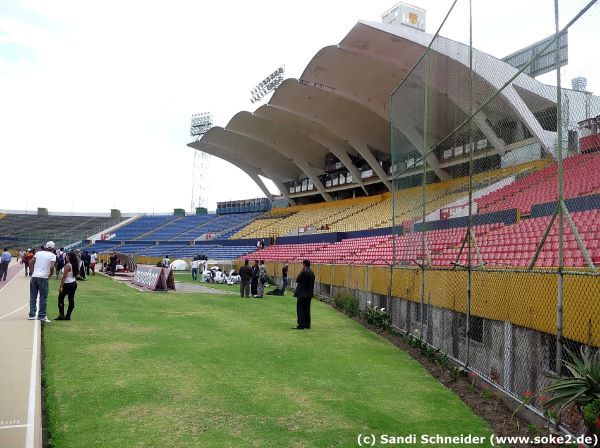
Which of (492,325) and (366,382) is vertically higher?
(492,325)

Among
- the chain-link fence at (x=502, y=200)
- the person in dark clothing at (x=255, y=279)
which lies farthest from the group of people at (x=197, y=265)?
the chain-link fence at (x=502, y=200)

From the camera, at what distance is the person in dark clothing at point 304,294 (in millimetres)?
10430

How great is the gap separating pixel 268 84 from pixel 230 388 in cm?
4323

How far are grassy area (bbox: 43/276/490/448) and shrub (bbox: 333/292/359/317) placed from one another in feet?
10.3

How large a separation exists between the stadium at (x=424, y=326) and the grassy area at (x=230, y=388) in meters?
0.03

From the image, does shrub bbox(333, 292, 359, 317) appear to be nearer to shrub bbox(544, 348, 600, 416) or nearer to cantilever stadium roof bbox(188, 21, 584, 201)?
cantilever stadium roof bbox(188, 21, 584, 201)

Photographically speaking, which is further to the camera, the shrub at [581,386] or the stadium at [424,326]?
the stadium at [424,326]

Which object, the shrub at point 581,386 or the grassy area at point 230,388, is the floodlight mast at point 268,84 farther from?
the shrub at point 581,386

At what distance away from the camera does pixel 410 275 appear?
970 cm

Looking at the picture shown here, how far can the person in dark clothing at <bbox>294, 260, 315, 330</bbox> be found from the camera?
34.2 ft

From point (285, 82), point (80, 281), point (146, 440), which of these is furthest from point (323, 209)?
point (146, 440)

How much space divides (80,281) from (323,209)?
72.3 feet

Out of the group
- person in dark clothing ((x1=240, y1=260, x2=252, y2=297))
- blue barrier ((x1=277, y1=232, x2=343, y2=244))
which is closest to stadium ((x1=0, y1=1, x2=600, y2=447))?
person in dark clothing ((x1=240, y1=260, x2=252, y2=297))

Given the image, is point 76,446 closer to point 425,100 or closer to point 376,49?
point 425,100
